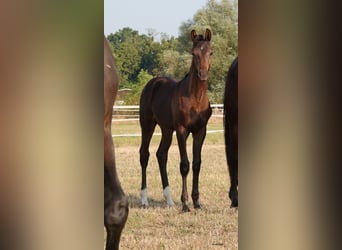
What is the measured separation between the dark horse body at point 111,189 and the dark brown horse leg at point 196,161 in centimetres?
104

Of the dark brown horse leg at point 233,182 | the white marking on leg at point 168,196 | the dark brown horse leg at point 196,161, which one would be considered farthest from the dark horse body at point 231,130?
the white marking on leg at point 168,196

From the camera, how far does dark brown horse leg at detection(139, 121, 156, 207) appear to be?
1.89 m

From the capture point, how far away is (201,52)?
1.94 meters

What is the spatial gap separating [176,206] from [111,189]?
1.13 metres

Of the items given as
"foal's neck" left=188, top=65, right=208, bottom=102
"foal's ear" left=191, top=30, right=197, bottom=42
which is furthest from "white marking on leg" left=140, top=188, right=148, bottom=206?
"foal's ear" left=191, top=30, right=197, bottom=42

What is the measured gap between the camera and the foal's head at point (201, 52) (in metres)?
1.91

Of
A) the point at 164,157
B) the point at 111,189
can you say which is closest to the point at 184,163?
the point at 164,157

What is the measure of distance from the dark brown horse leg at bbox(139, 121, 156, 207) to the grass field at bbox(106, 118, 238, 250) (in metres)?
0.03

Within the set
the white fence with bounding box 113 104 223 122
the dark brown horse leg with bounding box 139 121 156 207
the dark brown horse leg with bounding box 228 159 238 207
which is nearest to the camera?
the white fence with bounding box 113 104 223 122

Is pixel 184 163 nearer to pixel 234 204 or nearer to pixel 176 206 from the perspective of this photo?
pixel 176 206

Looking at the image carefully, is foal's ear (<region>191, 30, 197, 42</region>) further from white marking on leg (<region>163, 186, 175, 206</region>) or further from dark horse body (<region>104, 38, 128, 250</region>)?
dark horse body (<region>104, 38, 128, 250</region>)

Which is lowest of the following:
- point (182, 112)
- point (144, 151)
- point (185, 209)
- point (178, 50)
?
point (185, 209)
